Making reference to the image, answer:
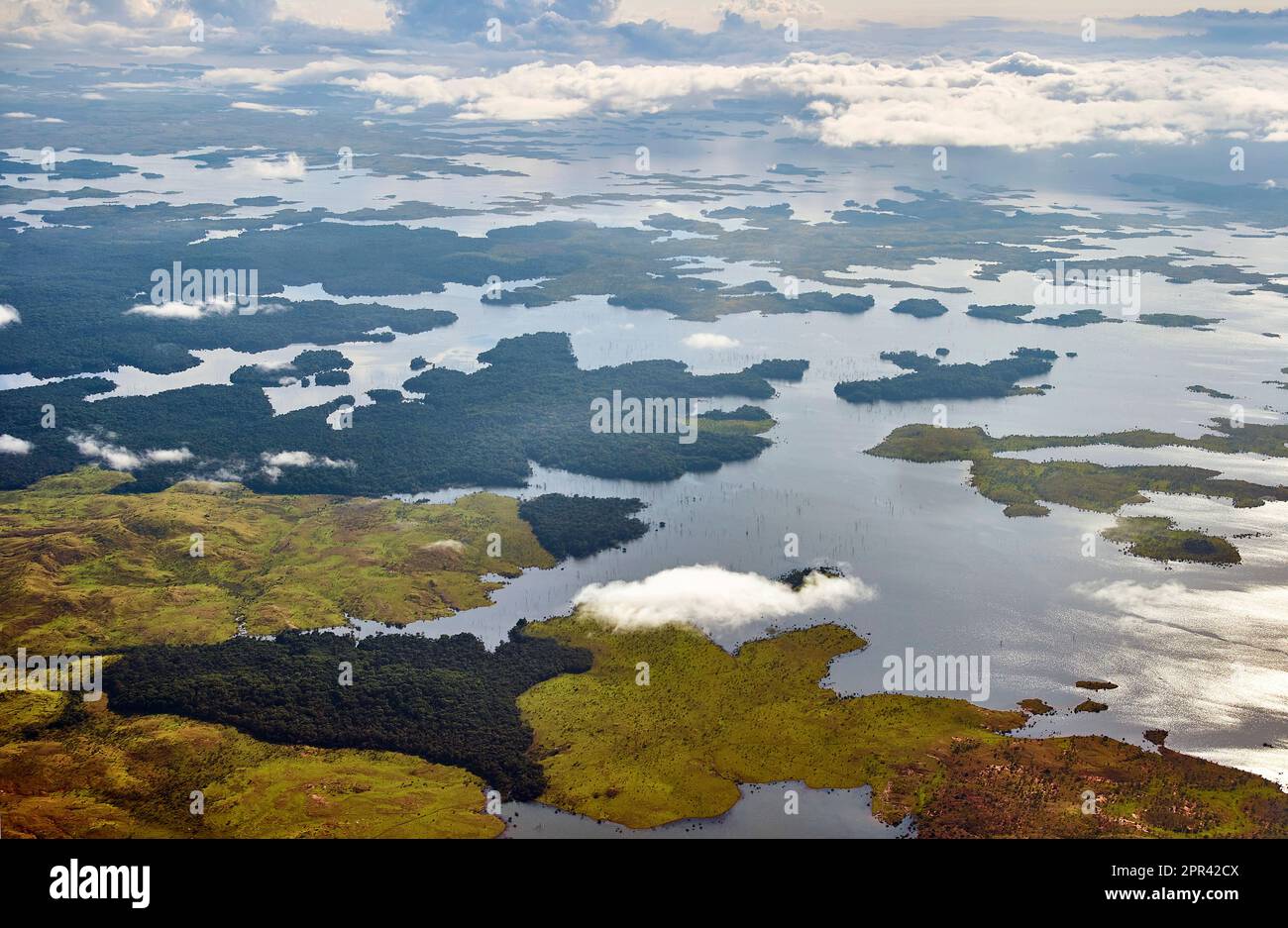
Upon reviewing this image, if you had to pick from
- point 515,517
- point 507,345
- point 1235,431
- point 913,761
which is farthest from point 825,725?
point 507,345

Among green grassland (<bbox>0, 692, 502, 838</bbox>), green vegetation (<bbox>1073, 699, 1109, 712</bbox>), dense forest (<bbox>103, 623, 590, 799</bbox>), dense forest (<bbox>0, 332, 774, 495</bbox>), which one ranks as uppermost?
dense forest (<bbox>0, 332, 774, 495</bbox>)

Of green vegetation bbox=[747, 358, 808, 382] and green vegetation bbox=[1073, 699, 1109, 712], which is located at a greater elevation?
green vegetation bbox=[747, 358, 808, 382]

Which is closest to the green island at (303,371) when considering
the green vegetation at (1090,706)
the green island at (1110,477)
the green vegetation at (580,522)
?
the green vegetation at (580,522)

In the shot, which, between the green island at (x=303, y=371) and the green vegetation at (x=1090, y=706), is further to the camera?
the green island at (x=303, y=371)

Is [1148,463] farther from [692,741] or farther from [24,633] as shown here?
[24,633]

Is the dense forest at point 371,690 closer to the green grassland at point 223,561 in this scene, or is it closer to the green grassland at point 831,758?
the green grassland at point 831,758

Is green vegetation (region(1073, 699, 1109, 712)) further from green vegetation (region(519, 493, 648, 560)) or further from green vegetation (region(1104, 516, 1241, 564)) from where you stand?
green vegetation (region(519, 493, 648, 560))

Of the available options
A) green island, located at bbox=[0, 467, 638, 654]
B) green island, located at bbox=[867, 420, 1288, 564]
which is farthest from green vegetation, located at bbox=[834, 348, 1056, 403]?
green island, located at bbox=[0, 467, 638, 654]
